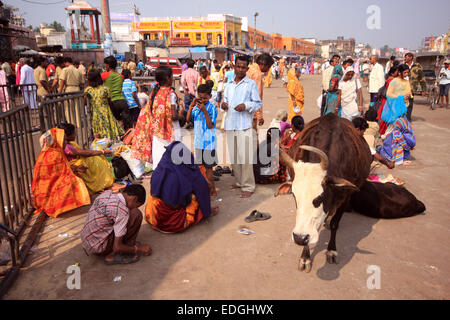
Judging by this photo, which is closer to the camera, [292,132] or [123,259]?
[123,259]

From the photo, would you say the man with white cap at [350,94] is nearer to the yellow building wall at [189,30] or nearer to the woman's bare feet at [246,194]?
the woman's bare feet at [246,194]

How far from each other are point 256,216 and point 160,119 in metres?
2.41

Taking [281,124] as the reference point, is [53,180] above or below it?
below

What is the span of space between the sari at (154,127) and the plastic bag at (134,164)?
0.09 meters

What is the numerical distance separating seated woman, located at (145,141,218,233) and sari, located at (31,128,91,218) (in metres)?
1.29

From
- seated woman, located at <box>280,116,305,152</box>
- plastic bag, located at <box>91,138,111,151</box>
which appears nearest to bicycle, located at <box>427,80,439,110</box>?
seated woman, located at <box>280,116,305,152</box>

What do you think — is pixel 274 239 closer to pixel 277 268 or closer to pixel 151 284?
pixel 277 268

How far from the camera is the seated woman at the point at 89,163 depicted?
16.0 ft

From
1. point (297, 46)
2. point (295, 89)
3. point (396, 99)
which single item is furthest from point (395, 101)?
point (297, 46)

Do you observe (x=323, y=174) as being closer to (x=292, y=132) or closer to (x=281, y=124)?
(x=292, y=132)

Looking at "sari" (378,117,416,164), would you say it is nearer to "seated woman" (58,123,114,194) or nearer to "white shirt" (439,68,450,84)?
"seated woman" (58,123,114,194)

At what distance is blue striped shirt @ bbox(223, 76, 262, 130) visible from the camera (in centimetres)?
499

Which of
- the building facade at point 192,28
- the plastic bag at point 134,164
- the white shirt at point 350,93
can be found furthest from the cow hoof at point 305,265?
the building facade at point 192,28

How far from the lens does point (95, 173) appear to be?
5312 mm
